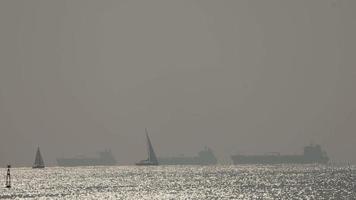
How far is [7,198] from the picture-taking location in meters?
150

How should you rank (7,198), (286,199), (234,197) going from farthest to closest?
(7,198) → (234,197) → (286,199)

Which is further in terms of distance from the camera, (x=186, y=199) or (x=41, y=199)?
(x=41, y=199)

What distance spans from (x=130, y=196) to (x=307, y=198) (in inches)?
1324

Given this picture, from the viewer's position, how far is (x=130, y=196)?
143875 millimetres

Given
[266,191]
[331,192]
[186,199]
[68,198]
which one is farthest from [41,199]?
[331,192]

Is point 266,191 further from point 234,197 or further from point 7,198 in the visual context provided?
point 7,198

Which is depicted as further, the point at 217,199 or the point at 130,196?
the point at 130,196

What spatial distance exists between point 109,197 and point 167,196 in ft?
35.4

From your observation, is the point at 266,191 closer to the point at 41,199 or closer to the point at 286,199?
the point at 286,199

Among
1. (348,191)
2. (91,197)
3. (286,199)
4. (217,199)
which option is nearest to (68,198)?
(91,197)

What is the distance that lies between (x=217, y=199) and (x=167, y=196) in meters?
12.4

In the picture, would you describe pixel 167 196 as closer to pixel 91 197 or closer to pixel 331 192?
pixel 91 197

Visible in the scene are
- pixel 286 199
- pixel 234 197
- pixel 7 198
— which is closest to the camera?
pixel 286 199

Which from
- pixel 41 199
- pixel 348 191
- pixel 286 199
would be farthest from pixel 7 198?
pixel 348 191
